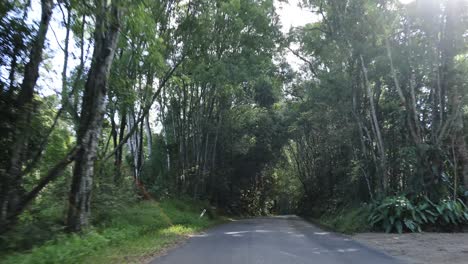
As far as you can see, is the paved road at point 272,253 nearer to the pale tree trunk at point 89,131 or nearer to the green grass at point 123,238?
the green grass at point 123,238

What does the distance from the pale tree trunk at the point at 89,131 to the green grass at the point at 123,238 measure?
24.2 inches

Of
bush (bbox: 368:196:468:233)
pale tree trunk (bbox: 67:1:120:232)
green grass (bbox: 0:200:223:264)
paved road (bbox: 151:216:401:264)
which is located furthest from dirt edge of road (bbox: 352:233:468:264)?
pale tree trunk (bbox: 67:1:120:232)

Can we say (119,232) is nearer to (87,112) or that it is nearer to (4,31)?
(87,112)

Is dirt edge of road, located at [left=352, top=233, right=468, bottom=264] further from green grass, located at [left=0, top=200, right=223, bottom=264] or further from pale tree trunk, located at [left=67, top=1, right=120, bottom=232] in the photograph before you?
pale tree trunk, located at [left=67, top=1, right=120, bottom=232]

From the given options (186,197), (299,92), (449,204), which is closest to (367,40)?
(449,204)

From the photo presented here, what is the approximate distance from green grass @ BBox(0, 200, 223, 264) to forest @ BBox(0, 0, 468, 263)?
0.17 metres

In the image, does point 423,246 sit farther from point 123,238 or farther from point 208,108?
point 208,108

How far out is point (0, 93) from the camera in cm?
1023

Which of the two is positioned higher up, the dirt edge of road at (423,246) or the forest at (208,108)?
the forest at (208,108)

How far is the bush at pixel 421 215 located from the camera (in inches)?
667

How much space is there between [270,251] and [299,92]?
A: 73.7ft

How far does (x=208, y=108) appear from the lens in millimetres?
29641

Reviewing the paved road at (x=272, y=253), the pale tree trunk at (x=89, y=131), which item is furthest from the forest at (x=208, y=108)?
the paved road at (x=272, y=253)

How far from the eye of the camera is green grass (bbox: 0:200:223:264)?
851 centimetres
